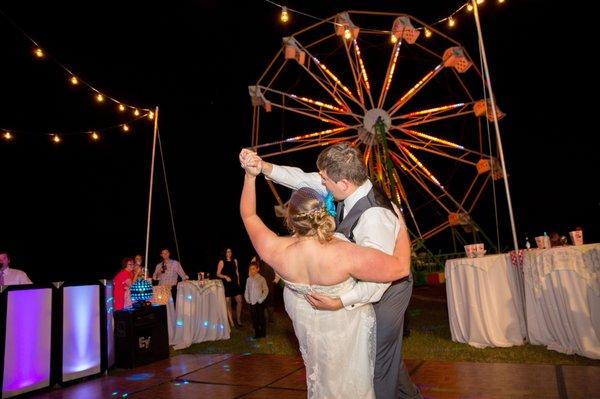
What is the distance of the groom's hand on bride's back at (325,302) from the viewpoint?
1.80 m

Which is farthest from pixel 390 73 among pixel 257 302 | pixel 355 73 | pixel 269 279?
pixel 257 302

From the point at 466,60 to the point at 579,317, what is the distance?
27.2ft

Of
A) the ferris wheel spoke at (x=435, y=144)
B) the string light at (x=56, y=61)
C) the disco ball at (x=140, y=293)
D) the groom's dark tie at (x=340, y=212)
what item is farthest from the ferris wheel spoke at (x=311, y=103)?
the groom's dark tie at (x=340, y=212)

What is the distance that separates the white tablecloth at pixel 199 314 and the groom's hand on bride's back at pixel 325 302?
19.6 ft

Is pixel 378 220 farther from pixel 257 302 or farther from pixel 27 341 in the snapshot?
pixel 257 302

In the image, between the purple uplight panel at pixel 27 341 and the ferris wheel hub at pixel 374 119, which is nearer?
the purple uplight panel at pixel 27 341

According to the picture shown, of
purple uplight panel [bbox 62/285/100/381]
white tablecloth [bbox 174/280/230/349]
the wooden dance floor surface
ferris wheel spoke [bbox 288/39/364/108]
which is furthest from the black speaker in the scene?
ferris wheel spoke [bbox 288/39/364/108]

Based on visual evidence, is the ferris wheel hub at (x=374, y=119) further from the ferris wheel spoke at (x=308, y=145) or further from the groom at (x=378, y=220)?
the groom at (x=378, y=220)

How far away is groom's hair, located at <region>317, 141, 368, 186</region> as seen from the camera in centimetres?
209

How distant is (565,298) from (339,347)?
3.40m

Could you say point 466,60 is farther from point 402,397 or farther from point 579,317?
point 402,397

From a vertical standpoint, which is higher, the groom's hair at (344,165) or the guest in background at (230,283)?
the groom's hair at (344,165)

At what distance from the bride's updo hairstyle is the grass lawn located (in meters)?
3.35

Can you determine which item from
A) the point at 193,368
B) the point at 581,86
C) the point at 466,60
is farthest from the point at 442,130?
the point at 193,368
